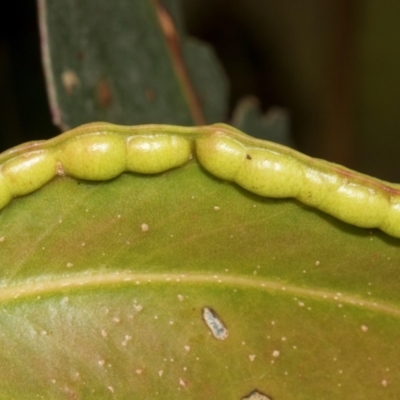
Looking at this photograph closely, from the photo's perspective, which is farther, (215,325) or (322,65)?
(322,65)

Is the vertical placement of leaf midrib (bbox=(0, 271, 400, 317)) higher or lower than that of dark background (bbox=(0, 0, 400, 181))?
higher

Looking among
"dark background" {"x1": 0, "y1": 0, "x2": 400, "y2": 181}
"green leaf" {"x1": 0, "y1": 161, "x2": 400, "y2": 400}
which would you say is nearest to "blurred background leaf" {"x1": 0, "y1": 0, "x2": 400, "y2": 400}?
"green leaf" {"x1": 0, "y1": 161, "x2": 400, "y2": 400}

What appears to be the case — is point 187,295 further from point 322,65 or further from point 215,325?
point 322,65

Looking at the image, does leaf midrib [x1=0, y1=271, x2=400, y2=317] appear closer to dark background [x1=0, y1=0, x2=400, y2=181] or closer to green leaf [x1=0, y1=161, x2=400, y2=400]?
green leaf [x1=0, y1=161, x2=400, y2=400]

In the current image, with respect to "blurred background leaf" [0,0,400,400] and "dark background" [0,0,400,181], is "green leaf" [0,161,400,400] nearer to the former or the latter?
"blurred background leaf" [0,0,400,400]

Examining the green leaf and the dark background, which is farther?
the dark background

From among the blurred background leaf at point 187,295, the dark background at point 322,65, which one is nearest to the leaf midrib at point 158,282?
the blurred background leaf at point 187,295

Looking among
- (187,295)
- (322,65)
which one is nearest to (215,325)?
(187,295)
